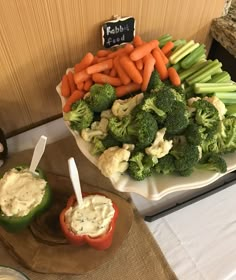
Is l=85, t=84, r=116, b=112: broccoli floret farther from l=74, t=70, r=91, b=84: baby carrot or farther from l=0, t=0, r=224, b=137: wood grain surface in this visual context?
l=0, t=0, r=224, b=137: wood grain surface

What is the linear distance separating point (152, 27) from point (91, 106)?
1.37ft

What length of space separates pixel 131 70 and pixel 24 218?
0.47 meters

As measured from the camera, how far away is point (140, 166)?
27.5 inches

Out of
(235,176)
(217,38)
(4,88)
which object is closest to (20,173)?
(4,88)

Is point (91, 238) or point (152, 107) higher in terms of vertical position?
point (152, 107)

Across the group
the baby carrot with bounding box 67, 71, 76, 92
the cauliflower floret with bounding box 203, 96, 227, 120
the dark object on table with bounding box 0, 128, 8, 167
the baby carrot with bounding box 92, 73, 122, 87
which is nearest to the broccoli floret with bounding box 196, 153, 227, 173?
the cauliflower floret with bounding box 203, 96, 227, 120

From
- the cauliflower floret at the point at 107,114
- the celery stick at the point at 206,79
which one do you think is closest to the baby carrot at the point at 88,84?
the cauliflower floret at the point at 107,114

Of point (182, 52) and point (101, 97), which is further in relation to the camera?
point (182, 52)

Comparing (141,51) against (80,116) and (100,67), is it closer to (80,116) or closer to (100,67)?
(100,67)

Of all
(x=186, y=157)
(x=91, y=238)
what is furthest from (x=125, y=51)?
(x=91, y=238)

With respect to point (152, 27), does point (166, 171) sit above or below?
below

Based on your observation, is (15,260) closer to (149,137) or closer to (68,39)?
(149,137)

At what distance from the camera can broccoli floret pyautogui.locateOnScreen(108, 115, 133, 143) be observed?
724mm

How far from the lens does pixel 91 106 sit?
2.56ft
